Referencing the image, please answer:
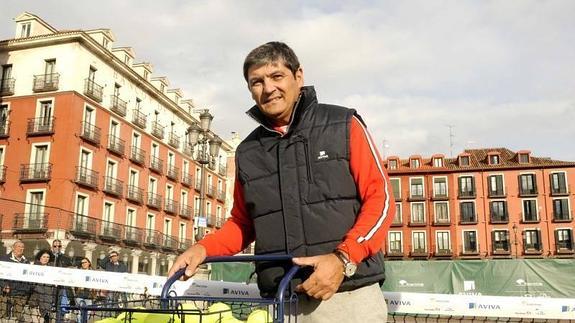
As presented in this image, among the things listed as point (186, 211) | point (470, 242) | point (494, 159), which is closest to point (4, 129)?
point (186, 211)

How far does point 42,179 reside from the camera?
29.5 metres

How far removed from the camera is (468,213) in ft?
170

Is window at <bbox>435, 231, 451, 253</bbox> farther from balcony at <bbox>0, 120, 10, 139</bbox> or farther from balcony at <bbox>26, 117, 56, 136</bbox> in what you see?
balcony at <bbox>0, 120, 10, 139</bbox>

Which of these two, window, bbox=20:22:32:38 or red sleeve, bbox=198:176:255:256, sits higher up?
window, bbox=20:22:32:38

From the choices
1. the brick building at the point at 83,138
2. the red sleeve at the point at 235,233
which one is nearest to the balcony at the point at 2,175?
the brick building at the point at 83,138

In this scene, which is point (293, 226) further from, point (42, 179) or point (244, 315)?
point (42, 179)

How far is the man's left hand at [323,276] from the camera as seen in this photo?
175cm

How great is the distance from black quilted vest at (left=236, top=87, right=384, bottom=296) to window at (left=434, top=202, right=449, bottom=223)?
173ft

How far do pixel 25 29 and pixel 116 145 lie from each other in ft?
29.9

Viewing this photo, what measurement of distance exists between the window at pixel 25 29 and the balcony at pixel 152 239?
14.8m

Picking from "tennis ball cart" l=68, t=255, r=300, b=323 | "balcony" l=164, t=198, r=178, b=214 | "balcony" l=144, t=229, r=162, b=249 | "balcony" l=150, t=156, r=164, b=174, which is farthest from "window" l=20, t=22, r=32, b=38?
"tennis ball cart" l=68, t=255, r=300, b=323

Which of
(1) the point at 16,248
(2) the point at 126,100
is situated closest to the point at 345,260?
(1) the point at 16,248

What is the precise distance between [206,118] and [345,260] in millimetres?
13049

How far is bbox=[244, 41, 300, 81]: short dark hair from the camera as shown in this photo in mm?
2219
